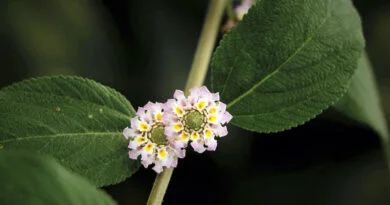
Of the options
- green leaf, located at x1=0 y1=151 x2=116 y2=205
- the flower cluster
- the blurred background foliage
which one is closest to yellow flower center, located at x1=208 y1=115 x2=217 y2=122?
the flower cluster

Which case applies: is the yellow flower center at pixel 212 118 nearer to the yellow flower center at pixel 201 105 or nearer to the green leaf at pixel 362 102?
the yellow flower center at pixel 201 105

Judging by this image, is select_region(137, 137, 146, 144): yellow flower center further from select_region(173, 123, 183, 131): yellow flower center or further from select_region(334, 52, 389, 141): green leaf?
select_region(334, 52, 389, 141): green leaf

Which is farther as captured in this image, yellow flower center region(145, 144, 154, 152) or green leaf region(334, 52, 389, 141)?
green leaf region(334, 52, 389, 141)

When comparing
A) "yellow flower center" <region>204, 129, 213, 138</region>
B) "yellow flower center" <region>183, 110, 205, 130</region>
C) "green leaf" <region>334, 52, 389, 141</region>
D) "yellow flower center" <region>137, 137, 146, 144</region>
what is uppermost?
"green leaf" <region>334, 52, 389, 141</region>

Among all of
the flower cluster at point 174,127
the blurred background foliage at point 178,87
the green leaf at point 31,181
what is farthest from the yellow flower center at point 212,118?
the blurred background foliage at point 178,87

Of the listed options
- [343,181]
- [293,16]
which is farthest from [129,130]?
[343,181]

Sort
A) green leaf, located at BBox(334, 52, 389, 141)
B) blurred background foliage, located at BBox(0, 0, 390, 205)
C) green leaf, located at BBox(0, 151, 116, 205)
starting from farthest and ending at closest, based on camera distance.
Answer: blurred background foliage, located at BBox(0, 0, 390, 205) < green leaf, located at BBox(334, 52, 389, 141) < green leaf, located at BBox(0, 151, 116, 205)
